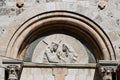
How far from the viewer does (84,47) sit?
10.6 metres

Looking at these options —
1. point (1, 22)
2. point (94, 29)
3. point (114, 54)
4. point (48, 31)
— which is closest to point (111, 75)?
point (114, 54)

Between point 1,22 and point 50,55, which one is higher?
point 1,22

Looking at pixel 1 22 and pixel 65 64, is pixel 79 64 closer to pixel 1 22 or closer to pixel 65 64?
pixel 65 64

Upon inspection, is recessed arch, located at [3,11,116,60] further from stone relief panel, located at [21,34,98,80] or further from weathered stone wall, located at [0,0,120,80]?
stone relief panel, located at [21,34,98,80]

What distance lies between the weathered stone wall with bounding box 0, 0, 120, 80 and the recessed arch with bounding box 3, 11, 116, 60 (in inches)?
5.1

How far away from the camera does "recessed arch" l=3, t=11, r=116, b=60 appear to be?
10062 millimetres

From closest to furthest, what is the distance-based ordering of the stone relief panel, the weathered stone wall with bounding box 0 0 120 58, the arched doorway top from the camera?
the arched doorway top → the weathered stone wall with bounding box 0 0 120 58 → the stone relief panel

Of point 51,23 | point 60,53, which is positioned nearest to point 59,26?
point 51,23

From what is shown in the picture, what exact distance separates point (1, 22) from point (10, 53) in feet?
2.38

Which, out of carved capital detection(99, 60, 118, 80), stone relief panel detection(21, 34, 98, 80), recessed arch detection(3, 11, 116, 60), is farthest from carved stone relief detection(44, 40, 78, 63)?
carved capital detection(99, 60, 118, 80)

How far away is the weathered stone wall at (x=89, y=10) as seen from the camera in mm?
10188

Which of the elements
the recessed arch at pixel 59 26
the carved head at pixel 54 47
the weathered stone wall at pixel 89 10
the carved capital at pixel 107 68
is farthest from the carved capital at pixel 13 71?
the carved capital at pixel 107 68

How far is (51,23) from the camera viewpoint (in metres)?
10.4

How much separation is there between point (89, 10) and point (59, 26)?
77 centimetres
